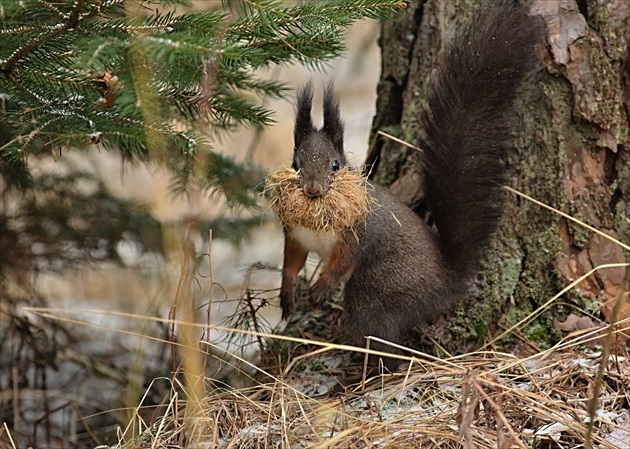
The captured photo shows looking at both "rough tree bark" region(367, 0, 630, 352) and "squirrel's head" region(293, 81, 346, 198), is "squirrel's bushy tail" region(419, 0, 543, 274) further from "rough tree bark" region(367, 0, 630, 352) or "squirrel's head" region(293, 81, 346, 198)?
→ "squirrel's head" region(293, 81, 346, 198)

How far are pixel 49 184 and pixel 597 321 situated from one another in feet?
6.63

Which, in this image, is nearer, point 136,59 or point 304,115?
point 136,59

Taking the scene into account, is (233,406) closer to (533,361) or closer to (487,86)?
(533,361)

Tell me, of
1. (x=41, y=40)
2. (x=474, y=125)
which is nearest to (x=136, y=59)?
(x=41, y=40)

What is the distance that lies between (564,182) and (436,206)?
0.37 metres

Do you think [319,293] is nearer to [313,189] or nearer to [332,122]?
[313,189]

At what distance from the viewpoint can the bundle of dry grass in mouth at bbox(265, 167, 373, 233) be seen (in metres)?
2.02

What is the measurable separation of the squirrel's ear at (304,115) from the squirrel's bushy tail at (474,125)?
13.7 inches

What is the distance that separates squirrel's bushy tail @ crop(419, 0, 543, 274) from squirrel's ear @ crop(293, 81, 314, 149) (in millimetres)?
349

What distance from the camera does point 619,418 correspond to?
183 cm

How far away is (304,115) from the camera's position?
2.12 m

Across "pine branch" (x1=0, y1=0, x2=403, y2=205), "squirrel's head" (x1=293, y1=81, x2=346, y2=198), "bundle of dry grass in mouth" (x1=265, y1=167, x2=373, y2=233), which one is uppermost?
"pine branch" (x1=0, y1=0, x2=403, y2=205)

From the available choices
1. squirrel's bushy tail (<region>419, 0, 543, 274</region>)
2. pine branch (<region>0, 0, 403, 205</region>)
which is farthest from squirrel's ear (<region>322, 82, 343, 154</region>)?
squirrel's bushy tail (<region>419, 0, 543, 274</region>)

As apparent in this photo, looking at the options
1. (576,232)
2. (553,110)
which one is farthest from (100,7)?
(576,232)
